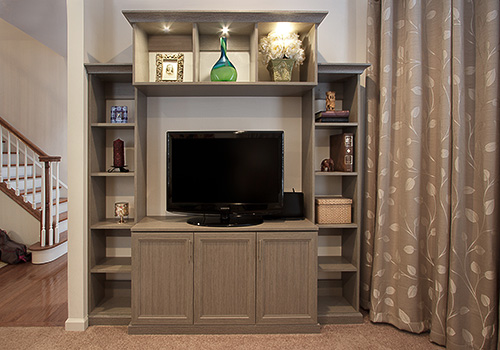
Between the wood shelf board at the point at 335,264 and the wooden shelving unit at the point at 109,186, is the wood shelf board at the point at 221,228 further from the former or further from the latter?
the wood shelf board at the point at 335,264

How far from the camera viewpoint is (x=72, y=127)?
237cm

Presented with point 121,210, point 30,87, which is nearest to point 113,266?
point 121,210

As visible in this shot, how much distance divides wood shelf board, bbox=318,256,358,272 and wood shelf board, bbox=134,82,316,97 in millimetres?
1377

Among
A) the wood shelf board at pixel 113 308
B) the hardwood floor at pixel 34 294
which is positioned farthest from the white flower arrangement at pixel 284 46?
the hardwood floor at pixel 34 294

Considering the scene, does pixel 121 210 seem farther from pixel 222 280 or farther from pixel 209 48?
pixel 209 48

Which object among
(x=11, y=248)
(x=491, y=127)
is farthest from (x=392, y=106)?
(x=11, y=248)

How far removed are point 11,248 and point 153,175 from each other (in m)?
2.61

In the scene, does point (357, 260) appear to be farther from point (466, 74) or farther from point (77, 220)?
point (77, 220)

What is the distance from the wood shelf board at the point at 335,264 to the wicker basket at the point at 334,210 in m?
0.35

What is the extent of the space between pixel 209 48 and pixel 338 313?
2.34 m

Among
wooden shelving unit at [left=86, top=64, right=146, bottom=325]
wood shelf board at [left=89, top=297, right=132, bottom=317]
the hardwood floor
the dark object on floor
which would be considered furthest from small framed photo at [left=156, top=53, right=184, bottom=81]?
the dark object on floor

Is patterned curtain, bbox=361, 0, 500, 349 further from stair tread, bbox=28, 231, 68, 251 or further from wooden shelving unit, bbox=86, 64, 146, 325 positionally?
stair tread, bbox=28, 231, 68, 251

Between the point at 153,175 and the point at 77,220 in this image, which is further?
the point at 153,175

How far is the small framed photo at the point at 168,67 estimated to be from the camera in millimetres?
2482
